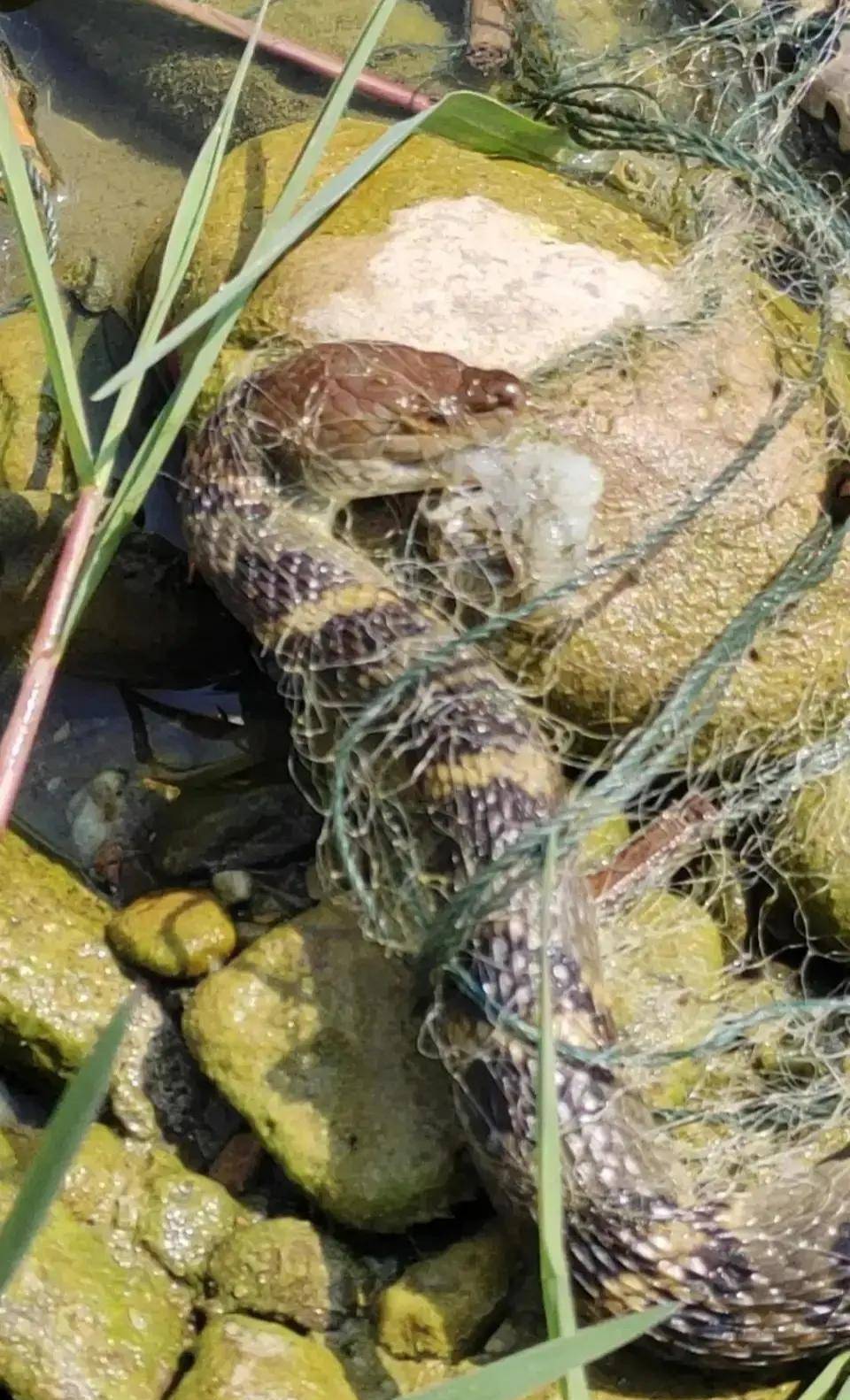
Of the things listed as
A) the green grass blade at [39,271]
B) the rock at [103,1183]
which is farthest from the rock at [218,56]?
the rock at [103,1183]

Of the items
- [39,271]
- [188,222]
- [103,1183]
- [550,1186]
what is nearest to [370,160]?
[188,222]

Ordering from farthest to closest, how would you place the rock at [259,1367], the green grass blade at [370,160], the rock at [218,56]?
the rock at [218,56], the rock at [259,1367], the green grass blade at [370,160]

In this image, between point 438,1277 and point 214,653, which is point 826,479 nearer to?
point 214,653

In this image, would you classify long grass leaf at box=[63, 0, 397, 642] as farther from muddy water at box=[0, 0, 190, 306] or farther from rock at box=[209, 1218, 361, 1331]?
muddy water at box=[0, 0, 190, 306]

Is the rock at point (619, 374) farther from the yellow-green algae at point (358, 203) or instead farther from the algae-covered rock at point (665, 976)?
the algae-covered rock at point (665, 976)

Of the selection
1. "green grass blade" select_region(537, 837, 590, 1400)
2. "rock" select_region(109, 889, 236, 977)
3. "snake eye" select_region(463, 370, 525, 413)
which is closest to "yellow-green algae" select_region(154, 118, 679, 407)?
"snake eye" select_region(463, 370, 525, 413)

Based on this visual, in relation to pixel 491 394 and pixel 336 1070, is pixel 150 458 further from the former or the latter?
pixel 336 1070

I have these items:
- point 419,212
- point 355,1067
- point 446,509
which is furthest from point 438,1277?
point 419,212
